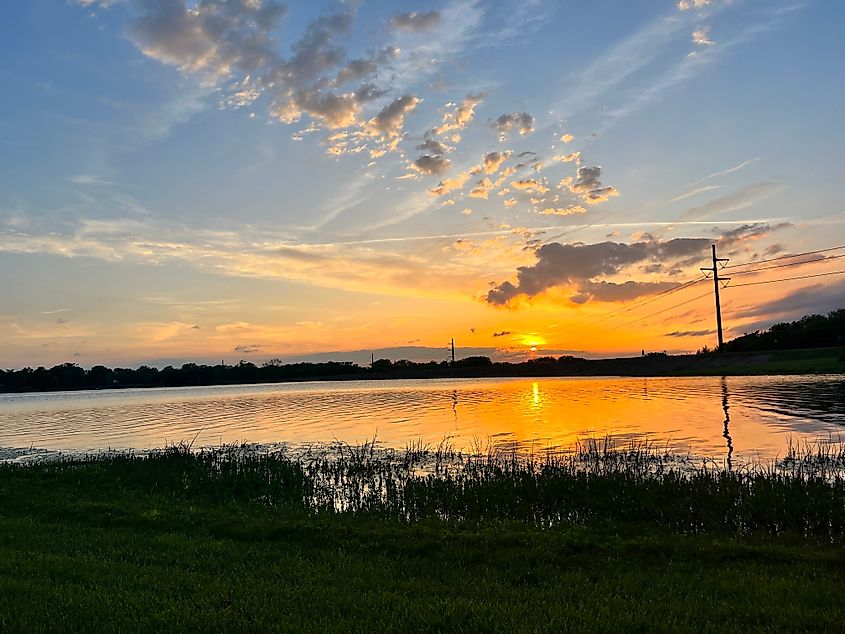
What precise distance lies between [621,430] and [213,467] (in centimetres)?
2450

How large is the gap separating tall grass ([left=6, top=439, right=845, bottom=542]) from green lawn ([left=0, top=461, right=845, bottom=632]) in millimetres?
1693

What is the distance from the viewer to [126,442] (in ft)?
139

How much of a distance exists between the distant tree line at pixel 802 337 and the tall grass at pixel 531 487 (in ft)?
340

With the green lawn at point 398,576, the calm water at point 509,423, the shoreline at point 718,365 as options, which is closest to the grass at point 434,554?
the green lawn at point 398,576

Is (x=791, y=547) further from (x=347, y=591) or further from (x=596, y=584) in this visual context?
(x=347, y=591)

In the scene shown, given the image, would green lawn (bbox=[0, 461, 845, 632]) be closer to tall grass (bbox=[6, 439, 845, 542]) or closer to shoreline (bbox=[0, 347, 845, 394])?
tall grass (bbox=[6, 439, 845, 542])

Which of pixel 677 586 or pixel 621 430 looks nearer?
pixel 677 586

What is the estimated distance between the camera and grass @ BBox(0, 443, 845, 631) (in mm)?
8719

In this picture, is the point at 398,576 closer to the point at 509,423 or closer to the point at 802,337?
the point at 509,423

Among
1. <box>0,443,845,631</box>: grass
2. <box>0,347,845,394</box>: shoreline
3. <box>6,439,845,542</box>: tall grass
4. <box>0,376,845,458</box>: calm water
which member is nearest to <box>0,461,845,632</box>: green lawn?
<box>0,443,845,631</box>: grass

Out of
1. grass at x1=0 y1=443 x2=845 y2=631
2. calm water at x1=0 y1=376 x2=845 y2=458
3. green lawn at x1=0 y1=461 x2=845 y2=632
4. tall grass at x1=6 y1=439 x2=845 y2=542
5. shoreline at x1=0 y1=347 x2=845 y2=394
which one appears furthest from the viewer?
shoreline at x1=0 y1=347 x2=845 y2=394

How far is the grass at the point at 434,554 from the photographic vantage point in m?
8.72

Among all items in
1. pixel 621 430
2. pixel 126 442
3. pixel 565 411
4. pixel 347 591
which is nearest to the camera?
pixel 347 591

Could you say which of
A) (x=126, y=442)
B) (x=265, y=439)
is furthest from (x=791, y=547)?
(x=126, y=442)
